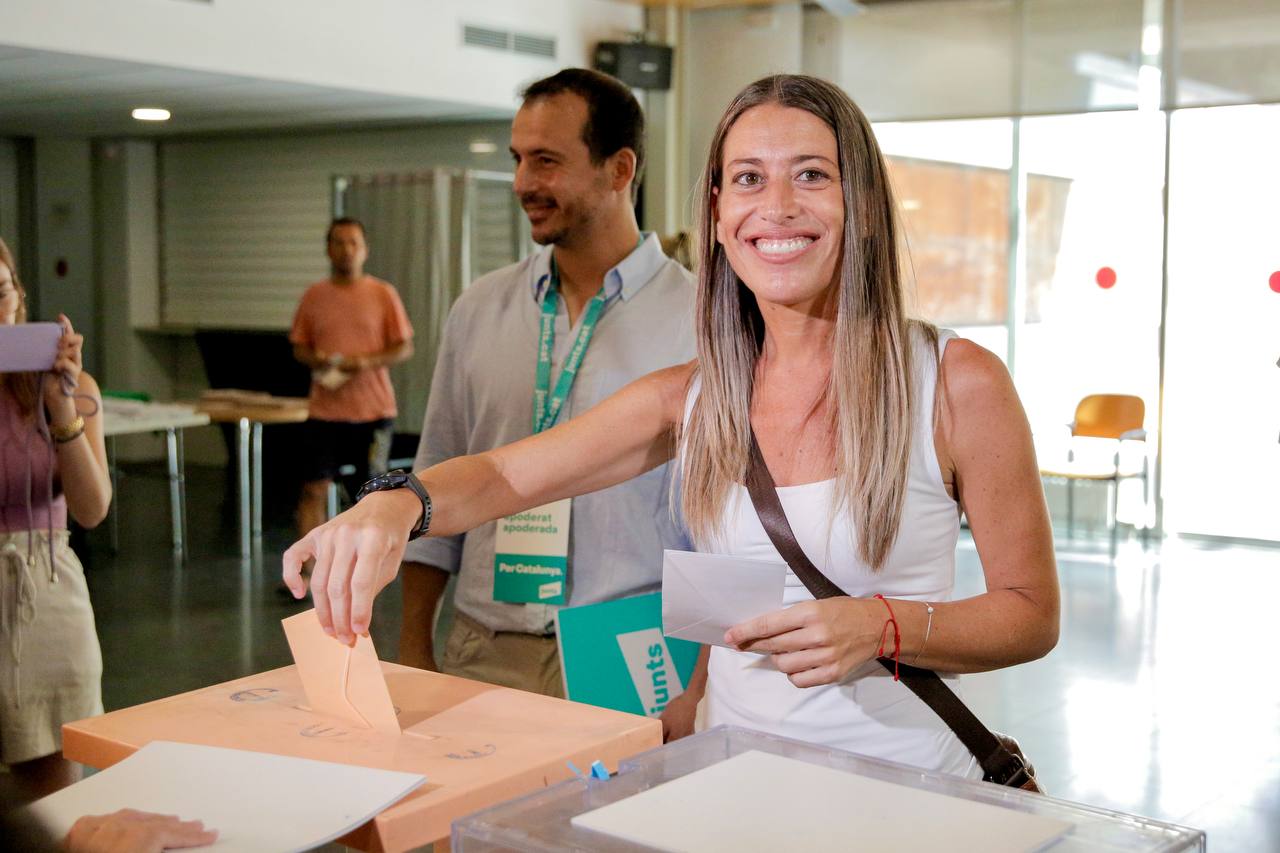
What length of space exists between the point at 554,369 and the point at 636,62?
7.07m

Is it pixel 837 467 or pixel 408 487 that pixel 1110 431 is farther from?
pixel 408 487

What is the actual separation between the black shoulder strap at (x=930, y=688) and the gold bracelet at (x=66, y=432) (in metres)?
1.95

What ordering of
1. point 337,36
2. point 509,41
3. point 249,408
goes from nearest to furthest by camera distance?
point 337,36, point 249,408, point 509,41

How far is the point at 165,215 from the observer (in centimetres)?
1196

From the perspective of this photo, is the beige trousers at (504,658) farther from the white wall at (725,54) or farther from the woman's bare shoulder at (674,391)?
the white wall at (725,54)

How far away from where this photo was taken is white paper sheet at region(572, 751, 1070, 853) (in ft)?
3.92

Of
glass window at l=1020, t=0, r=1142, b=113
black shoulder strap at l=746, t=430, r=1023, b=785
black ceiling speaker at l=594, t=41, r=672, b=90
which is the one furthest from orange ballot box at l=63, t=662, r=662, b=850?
glass window at l=1020, t=0, r=1142, b=113

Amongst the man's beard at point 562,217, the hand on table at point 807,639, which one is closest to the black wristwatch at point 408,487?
the hand on table at point 807,639

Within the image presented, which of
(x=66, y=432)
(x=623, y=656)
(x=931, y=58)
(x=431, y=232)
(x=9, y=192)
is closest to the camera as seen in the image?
(x=623, y=656)

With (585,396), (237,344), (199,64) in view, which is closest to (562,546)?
(585,396)

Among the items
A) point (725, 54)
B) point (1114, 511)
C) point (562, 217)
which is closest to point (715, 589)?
point (562, 217)

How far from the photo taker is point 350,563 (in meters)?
1.62

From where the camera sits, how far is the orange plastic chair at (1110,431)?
8.44 meters

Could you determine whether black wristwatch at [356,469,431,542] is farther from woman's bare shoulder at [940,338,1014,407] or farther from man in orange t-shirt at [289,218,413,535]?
man in orange t-shirt at [289,218,413,535]
